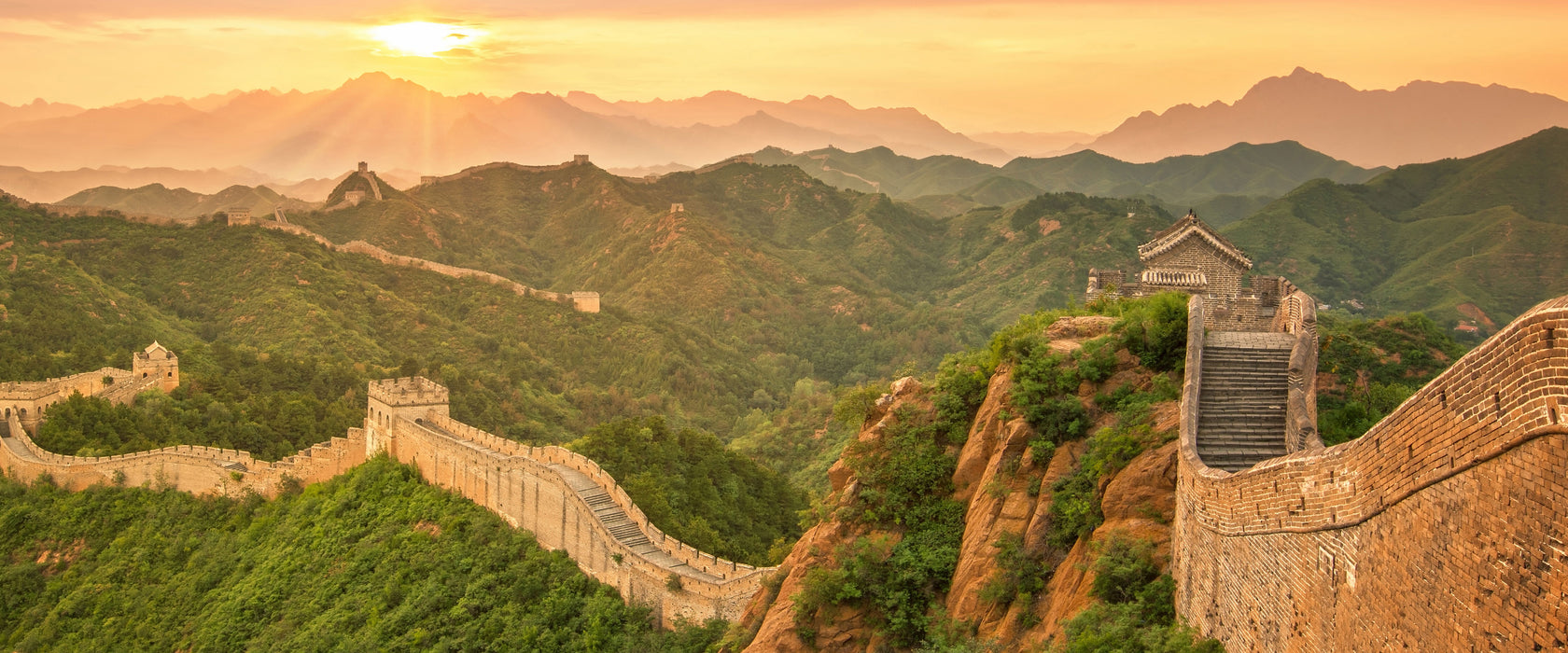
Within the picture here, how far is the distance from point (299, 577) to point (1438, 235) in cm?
9455

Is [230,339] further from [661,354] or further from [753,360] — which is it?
[753,360]

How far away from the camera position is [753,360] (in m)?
108

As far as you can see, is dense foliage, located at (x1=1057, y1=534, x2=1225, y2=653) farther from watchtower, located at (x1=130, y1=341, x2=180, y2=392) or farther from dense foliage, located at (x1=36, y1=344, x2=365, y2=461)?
watchtower, located at (x1=130, y1=341, x2=180, y2=392)

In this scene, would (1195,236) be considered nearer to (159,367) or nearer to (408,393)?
(408,393)

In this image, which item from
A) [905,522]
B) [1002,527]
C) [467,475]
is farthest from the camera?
[467,475]

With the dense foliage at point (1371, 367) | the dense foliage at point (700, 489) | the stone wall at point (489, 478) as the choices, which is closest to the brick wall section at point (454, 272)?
the stone wall at point (489, 478)

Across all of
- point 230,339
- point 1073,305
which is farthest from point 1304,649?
point 230,339

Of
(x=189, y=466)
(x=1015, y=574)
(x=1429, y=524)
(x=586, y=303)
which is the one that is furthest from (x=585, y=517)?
(x=586, y=303)

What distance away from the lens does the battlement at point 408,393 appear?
4309 cm

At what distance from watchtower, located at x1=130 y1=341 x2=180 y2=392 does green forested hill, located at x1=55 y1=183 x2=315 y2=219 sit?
82955 millimetres

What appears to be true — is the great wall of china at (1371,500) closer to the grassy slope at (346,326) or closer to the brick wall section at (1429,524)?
the brick wall section at (1429,524)

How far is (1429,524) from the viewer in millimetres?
9180

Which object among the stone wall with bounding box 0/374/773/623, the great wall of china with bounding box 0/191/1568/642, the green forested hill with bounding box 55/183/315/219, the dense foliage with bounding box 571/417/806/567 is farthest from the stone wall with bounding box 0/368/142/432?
the green forested hill with bounding box 55/183/315/219

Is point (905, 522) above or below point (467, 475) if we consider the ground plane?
above
